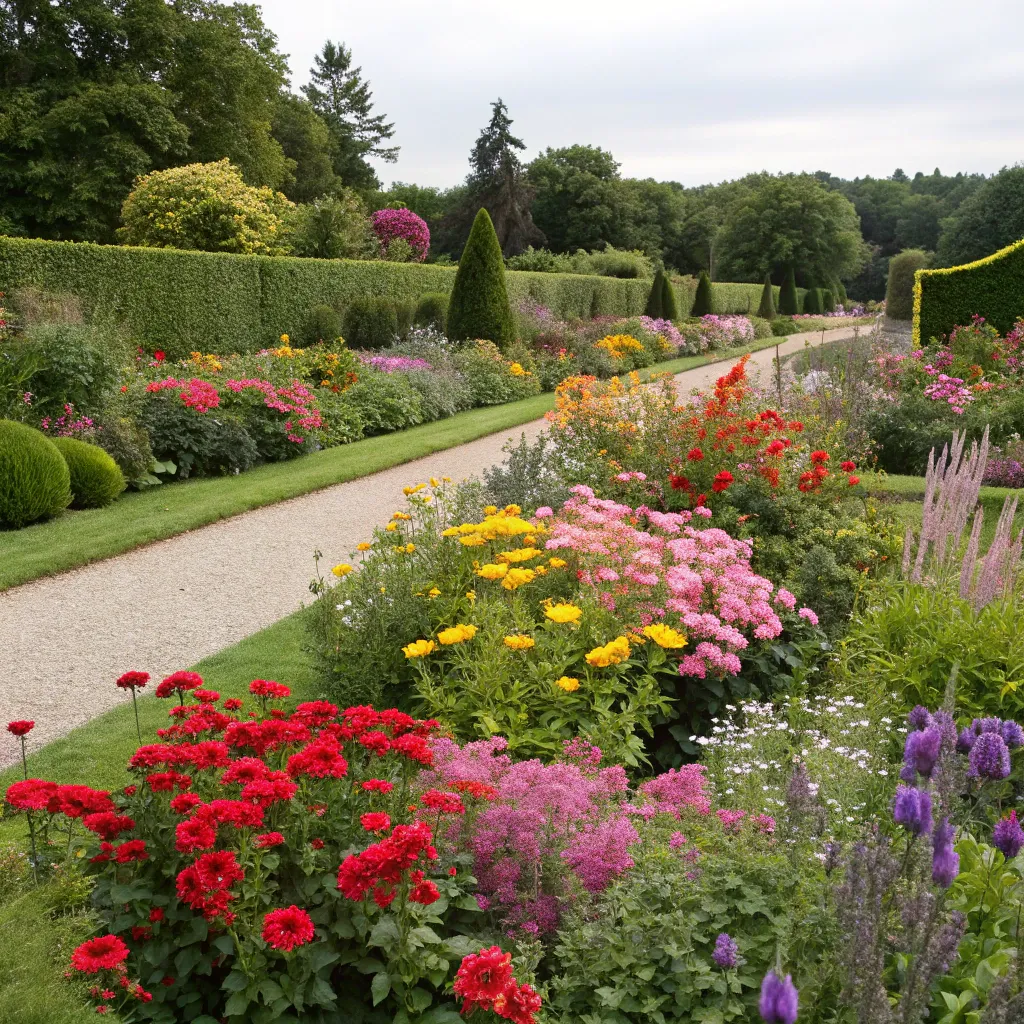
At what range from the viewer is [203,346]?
13648 millimetres

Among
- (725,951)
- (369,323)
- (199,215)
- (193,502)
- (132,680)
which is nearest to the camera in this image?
(725,951)

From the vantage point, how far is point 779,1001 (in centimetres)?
109

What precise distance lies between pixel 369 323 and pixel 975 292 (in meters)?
10.2

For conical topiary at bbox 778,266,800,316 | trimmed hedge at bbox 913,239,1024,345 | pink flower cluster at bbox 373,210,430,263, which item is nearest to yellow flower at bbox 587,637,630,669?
trimmed hedge at bbox 913,239,1024,345

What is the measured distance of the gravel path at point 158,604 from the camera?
4.81 meters

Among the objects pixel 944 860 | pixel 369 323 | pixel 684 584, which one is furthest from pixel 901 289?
pixel 944 860

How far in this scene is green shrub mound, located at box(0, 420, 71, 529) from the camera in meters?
7.34

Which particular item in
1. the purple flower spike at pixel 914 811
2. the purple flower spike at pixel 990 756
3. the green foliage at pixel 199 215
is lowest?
the purple flower spike at pixel 990 756

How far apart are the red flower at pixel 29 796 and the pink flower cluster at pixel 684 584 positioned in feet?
7.82

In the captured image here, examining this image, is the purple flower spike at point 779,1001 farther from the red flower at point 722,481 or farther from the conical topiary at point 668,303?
the conical topiary at point 668,303

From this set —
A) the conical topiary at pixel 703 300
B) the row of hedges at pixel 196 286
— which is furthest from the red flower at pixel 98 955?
the conical topiary at pixel 703 300

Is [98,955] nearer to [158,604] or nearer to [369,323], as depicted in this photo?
[158,604]

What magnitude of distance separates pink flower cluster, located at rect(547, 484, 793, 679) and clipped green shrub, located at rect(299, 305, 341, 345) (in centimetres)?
1150

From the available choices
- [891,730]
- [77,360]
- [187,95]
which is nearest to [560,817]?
[891,730]
